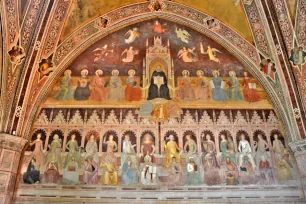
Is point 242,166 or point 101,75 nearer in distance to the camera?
point 242,166

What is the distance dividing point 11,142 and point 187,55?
643 cm

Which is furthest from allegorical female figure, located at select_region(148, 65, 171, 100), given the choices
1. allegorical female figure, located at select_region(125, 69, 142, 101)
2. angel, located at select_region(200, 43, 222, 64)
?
angel, located at select_region(200, 43, 222, 64)

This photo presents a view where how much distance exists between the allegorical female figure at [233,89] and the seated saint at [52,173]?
592 cm

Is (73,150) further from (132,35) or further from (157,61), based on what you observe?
(132,35)

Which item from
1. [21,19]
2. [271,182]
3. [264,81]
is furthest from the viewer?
[264,81]

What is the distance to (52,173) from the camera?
32.3 feet

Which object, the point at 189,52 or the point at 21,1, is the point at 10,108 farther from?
the point at 189,52

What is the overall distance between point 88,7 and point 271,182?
8174mm

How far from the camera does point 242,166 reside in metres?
10.2

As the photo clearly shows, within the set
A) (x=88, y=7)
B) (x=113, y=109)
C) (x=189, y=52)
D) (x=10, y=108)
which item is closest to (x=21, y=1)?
(x=88, y=7)

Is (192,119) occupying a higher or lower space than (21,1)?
lower

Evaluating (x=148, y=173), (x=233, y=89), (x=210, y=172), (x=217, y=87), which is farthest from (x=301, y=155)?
(x=148, y=173)

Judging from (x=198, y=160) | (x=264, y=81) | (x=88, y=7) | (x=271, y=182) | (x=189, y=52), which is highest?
(x=88, y=7)

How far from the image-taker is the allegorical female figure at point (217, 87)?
37.1 ft
